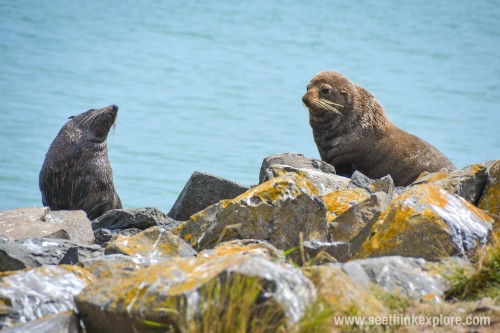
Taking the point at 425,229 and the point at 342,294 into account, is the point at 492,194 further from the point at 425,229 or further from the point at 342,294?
the point at 342,294

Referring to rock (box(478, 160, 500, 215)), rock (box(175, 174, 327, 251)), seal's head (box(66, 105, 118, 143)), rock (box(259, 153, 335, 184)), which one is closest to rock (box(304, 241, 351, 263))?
rock (box(175, 174, 327, 251))

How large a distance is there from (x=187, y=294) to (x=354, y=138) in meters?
5.82

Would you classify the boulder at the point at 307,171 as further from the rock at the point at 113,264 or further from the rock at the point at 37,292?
the rock at the point at 37,292

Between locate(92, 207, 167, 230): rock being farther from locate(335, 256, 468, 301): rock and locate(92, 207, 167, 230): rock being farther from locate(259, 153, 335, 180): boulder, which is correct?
locate(335, 256, 468, 301): rock

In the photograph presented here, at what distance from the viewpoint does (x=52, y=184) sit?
31.0ft

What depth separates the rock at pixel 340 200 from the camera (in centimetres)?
687

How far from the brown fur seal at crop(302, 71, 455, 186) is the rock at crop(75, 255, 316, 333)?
542 cm

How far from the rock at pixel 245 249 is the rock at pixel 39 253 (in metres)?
0.93

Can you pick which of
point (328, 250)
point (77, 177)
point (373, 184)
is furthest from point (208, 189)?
point (328, 250)

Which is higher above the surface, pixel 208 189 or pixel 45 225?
pixel 208 189

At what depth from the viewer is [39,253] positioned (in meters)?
5.85

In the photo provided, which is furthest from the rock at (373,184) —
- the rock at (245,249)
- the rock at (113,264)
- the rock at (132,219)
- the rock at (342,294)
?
the rock at (342,294)

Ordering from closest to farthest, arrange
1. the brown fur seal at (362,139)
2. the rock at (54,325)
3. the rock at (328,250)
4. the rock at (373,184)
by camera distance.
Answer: the rock at (54,325)
the rock at (328,250)
the rock at (373,184)
the brown fur seal at (362,139)

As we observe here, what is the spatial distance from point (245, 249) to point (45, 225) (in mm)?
2333
